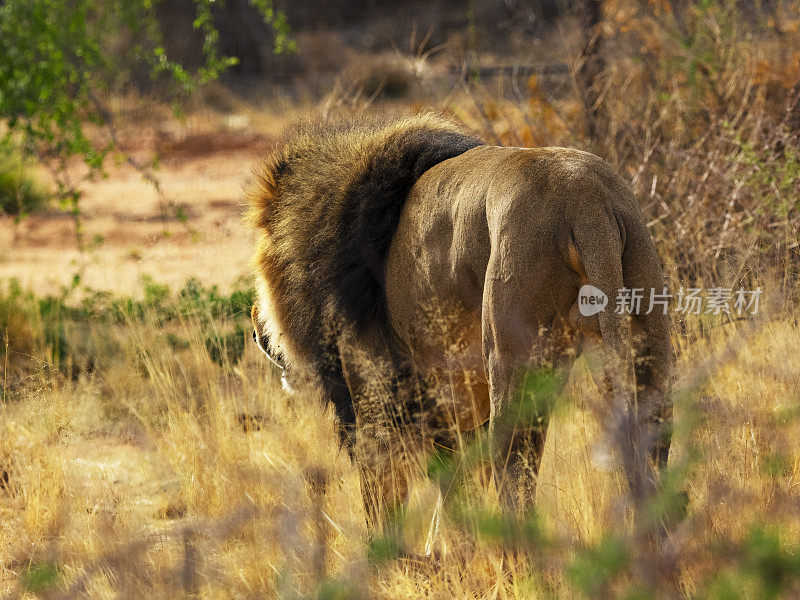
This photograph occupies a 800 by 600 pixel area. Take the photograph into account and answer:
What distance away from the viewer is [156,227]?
11.4 metres

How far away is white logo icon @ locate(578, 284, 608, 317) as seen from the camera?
2.56m

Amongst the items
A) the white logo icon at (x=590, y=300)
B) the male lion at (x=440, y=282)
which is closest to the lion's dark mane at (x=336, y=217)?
the male lion at (x=440, y=282)

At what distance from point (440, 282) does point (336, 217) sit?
748 millimetres

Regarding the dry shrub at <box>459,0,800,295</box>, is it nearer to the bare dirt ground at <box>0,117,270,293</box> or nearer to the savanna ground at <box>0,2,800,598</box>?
the savanna ground at <box>0,2,800,598</box>

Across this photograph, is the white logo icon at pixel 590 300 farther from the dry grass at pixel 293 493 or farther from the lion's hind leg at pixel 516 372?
→ the dry grass at pixel 293 493

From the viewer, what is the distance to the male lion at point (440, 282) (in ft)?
8.66

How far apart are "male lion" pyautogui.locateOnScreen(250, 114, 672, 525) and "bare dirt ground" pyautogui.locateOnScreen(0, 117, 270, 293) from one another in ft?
2.04

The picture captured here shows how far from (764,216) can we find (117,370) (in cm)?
405

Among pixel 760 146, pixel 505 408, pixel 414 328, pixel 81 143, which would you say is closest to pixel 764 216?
pixel 760 146

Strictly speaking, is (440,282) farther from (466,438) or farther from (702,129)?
(702,129)

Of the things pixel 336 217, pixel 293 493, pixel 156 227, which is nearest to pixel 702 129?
pixel 336 217

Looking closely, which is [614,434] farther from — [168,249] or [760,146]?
[168,249]

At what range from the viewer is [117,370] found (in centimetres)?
584

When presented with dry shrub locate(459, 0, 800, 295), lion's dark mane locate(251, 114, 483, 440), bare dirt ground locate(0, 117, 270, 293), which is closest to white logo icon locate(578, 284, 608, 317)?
lion's dark mane locate(251, 114, 483, 440)
